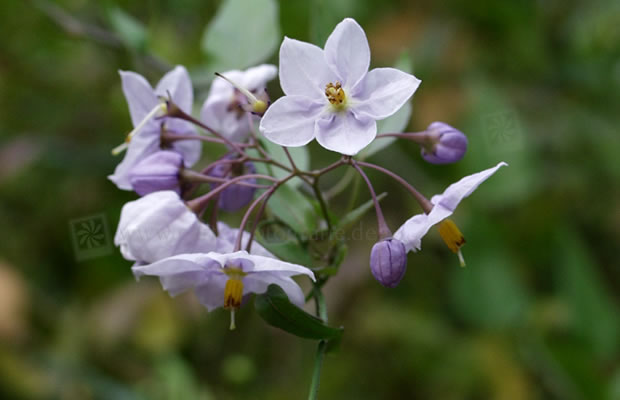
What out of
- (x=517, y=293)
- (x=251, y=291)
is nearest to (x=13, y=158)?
(x=251, y=291)

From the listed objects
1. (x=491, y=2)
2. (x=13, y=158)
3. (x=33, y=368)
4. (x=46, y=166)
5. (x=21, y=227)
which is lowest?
(x=33, y=368)

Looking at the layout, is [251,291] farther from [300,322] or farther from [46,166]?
[46,166]

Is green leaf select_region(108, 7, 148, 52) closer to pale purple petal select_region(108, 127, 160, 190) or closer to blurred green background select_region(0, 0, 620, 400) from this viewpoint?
blurred green background select_region(0, 0, 620, 400)

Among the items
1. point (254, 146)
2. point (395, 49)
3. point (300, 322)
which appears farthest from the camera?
point (395, 49)

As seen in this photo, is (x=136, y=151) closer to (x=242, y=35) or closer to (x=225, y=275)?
(x=225, y=275)

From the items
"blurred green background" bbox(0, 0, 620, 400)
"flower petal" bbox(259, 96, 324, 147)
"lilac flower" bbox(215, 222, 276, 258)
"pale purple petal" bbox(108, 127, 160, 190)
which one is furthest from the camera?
"blurred green background" bbox(0, 0, 620, 400)

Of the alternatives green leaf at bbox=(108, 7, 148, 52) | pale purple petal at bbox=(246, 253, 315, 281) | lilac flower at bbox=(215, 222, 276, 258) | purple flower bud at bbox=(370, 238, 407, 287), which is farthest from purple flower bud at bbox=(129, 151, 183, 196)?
green leaf at bbox=(108, 7, 148, 52)
